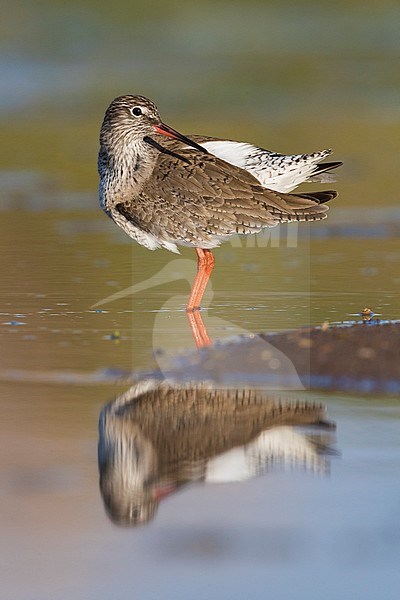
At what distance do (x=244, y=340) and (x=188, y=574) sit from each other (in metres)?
3.88

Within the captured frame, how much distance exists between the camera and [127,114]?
35.6 ft

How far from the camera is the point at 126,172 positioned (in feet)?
34.6

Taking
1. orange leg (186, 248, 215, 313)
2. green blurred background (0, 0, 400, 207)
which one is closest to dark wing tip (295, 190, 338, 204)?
orange leg (186, 248, 215, 313)

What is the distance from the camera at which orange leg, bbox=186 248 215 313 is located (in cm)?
1051

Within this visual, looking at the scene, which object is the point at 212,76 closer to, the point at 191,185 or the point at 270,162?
the point at 270,162

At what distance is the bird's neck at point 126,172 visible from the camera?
34.4 ft

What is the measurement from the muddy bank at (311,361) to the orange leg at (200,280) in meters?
1.82

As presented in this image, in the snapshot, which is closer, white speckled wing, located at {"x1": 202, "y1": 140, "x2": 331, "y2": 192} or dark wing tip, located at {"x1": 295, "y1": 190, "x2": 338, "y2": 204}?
white speckled wing, located at {"x1": 202, "y1": 140, "x2": 331, "y2": 192}

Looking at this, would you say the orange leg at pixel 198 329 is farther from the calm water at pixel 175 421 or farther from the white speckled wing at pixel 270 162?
the white speckled wing at pixel 270 162

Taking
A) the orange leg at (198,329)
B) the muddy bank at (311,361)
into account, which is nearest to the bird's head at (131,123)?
the orange leg at (198,329)

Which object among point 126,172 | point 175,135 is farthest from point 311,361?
point 175,135

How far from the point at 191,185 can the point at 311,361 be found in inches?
106

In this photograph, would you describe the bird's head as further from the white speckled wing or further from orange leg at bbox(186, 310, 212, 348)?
orange leg at bbox(186, 310, 212, 348)

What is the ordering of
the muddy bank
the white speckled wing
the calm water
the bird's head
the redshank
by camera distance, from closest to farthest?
the calm water, the muddy bank, the redshank, the white speckled wing, the bird's head
